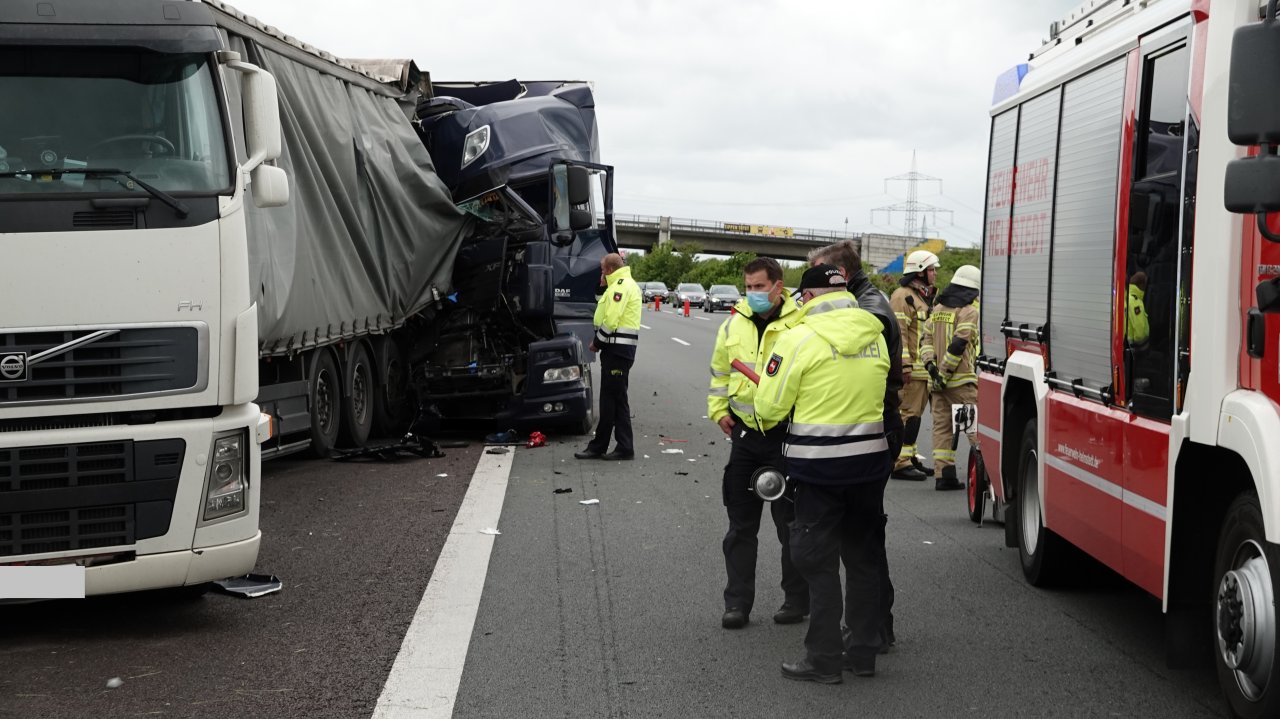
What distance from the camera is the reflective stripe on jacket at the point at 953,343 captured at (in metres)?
11.2

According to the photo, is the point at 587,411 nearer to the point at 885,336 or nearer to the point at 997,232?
the point at 997,232

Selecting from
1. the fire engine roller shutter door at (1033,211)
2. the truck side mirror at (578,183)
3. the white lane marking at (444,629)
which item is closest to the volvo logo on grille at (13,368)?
the white lane marking at (444,629)

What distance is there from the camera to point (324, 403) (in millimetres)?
12641

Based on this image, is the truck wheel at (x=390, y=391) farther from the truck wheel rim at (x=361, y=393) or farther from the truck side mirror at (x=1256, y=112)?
the truck side mirror at (x=1256, y=112)

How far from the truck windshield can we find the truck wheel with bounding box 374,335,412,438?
735cm

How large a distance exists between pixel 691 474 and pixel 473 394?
3.13 metres

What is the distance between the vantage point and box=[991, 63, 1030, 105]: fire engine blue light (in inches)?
338

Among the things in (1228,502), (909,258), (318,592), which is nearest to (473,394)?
(909,258)

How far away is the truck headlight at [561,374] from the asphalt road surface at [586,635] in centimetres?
409

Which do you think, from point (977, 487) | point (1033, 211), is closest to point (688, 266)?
point (977, 487)

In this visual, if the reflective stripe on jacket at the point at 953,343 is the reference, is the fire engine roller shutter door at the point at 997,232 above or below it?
above

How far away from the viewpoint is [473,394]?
47.1 ft

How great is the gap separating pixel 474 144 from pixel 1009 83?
7416mm

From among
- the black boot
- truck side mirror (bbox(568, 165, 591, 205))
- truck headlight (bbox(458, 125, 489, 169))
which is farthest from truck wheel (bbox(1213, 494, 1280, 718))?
truck headlight (bbox(458, 125, 489, 169))
